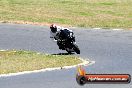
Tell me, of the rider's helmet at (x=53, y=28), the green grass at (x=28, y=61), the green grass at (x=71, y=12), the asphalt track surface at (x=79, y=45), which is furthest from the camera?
the green grass at (x=71, y=12)

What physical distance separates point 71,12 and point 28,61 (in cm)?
2376

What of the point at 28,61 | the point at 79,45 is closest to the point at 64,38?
the point at 79,45

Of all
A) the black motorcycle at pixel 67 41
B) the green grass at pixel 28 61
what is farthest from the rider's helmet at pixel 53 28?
the green grass at pixel 28 61

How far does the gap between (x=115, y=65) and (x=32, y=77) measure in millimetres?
4422

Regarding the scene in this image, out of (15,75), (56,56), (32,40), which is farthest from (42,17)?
(15,75)

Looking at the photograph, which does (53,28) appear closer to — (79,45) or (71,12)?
(79,45)

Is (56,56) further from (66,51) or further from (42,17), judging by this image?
(42,17)

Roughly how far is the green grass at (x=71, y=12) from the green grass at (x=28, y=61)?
1399 centimetres

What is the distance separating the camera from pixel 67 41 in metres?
24.5

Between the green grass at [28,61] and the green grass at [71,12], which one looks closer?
the green grass at [28,61]

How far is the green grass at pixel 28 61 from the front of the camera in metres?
19.6

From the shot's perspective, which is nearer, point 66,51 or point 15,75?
point 15,75

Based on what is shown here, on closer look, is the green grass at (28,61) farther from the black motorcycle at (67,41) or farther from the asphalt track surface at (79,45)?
the black motorcycle at (67,41)

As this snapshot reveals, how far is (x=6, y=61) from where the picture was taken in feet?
69.4
